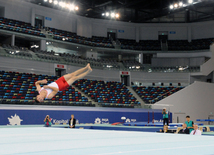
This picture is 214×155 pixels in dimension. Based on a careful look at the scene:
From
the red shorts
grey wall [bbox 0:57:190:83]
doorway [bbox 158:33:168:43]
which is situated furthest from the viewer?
doorway [bbox 158:33:168:43]

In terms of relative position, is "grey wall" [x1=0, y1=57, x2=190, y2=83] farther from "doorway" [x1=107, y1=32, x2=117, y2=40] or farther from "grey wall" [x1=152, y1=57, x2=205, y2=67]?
"doorway" [x1=107, y1=32, x2=117, y2=40]

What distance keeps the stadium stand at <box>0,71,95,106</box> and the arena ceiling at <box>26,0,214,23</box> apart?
40.6 feet

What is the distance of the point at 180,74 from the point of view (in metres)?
31.6

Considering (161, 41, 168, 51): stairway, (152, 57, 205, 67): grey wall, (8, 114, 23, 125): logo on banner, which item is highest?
(161, 41, 168, 51): stairway

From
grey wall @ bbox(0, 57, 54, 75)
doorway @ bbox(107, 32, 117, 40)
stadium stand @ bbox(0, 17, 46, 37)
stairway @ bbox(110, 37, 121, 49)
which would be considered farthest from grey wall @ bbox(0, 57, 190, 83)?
doorway @ bbox(107, 32, 117, 40)

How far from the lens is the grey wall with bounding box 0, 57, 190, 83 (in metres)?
23.8

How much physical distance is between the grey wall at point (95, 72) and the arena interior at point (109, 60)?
98 millimetres

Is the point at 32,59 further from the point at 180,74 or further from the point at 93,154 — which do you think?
the point at 93,154

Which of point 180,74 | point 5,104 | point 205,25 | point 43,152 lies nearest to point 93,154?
point 43,152

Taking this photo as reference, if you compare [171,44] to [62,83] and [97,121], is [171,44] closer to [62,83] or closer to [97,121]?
[97,121]

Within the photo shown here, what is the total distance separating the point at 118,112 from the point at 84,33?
1773 cm

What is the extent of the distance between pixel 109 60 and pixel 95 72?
3.51 metres

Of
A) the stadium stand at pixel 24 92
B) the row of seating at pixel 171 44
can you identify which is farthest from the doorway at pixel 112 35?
the stadium stand at pixel 24 92

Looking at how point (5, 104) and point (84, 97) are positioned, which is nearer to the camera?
point (5, 104)
